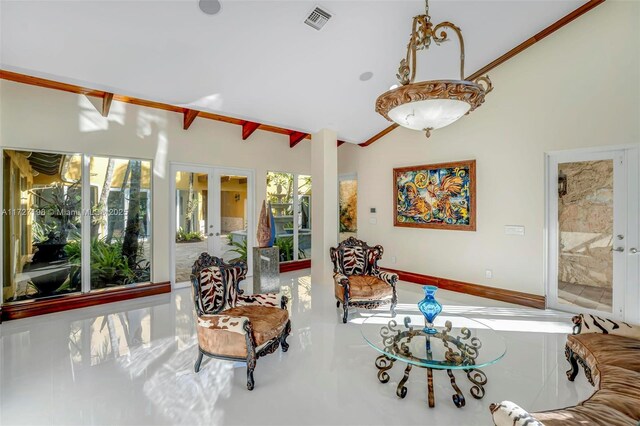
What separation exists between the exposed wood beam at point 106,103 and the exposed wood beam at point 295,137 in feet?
11.7

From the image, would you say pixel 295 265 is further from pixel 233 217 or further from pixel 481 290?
pixel 481 290

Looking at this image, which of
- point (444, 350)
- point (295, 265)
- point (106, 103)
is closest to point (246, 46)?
point (106, 103)

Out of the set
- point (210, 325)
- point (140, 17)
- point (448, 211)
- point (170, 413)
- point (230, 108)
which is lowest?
point (170, 413)

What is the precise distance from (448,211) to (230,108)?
13.3 ft

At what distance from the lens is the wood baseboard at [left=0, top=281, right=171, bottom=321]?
4301 millimetres

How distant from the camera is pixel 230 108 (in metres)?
4.80

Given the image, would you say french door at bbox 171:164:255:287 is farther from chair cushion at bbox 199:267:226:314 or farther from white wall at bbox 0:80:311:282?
chair cushion at bbox 199:267:226:314

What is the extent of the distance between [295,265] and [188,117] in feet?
13.0

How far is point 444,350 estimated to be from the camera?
97.7 inches

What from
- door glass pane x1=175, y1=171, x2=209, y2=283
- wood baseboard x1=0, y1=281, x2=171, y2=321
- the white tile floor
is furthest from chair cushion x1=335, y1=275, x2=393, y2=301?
wood baseboard x1=0, y1=281, x2=171, y2=321

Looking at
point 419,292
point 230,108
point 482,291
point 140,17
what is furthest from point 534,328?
point 140,17

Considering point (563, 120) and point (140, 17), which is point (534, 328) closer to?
point (563, 120)

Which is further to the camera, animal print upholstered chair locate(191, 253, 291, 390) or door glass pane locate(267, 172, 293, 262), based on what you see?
door glass pane locate(267, 172, 293, 262)

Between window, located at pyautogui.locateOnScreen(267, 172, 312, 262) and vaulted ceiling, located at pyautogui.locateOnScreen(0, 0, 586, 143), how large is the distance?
2.33 m
